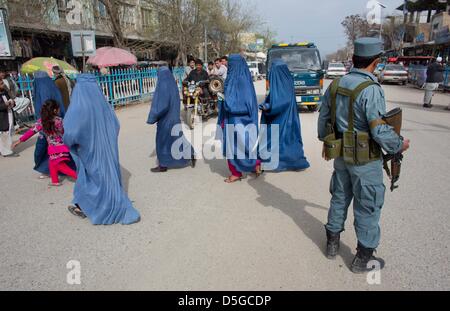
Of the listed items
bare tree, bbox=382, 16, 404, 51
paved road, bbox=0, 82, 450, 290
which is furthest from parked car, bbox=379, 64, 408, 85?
bare tree, bbox=382, 16, 404, 51

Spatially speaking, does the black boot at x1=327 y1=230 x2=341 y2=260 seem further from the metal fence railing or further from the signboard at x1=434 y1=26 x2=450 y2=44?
the signboard at x1=434 y1=26 x2=450 y2=44

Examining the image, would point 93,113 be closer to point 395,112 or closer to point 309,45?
point 395,112

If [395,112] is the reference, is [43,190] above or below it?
below

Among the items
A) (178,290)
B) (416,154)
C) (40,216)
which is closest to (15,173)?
(40,216)

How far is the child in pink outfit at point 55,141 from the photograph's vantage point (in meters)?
4.84

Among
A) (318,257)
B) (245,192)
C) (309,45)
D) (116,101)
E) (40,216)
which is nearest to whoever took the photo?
(318,257)

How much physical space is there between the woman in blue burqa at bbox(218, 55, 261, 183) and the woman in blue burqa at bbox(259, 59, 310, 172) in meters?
0.34

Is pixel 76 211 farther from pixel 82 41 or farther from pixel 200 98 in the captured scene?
pixel 82 41

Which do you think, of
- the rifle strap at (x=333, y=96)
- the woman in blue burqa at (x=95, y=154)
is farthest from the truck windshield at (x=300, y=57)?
the rifle strap at (x=333, y=96)

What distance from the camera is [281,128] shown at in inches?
219

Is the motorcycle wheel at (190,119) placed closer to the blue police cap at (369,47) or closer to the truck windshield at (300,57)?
the truck windshield at (300,57)

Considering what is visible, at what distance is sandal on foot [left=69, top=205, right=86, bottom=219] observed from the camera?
161 inches
